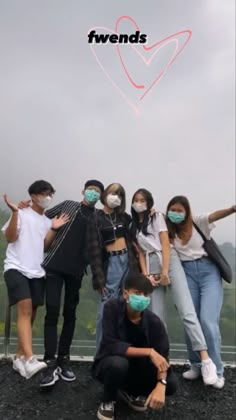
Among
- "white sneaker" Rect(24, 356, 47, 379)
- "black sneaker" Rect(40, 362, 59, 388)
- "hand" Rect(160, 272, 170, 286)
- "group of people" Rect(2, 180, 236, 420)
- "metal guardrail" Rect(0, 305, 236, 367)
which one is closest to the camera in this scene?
"white sneaker" Rect(24, 356, 47, 379)

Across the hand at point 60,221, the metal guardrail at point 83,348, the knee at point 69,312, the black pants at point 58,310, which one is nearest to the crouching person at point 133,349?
the black pants at point 58,310

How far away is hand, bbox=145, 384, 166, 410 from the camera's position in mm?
2457

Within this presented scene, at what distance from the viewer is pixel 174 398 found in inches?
124

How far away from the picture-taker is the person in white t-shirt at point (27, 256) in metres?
3.14

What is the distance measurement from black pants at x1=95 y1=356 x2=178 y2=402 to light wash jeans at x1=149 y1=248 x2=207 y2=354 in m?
0.65

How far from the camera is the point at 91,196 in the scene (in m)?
3.42

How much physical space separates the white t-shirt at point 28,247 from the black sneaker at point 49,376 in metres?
0.76

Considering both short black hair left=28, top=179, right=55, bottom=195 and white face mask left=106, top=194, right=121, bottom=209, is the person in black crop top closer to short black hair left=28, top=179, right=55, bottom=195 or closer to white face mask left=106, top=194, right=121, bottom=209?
white face mask left=106, top=194, right=121, bottom=209

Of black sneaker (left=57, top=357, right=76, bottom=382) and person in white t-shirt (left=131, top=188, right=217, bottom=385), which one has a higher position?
person in white t-shirt (left=131, top=188, right=217, bottom=385)

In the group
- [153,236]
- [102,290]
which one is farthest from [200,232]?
[102,290]

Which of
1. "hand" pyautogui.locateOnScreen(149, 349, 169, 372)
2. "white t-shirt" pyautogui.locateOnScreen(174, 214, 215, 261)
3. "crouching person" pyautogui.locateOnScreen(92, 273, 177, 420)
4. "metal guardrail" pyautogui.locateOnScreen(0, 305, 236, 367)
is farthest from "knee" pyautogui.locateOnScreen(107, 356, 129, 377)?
"metal guardrail" pyautogui.locateOnScreen(0, 305, 236, 367)

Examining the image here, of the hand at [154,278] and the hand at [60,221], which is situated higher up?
the hand at [60,221]

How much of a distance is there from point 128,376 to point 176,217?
4.64 feet

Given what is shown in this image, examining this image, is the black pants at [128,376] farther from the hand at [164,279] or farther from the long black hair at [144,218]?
the long black hair at [144,218]
